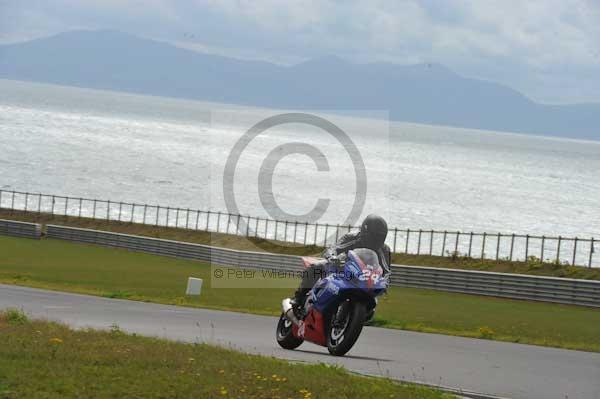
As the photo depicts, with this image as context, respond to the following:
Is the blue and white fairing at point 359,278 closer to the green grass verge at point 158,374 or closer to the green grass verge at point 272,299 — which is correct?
the green grass verge at point 158,374

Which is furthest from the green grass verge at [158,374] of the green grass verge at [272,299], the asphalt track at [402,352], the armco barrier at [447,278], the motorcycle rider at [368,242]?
the armco barrier at [447,278]

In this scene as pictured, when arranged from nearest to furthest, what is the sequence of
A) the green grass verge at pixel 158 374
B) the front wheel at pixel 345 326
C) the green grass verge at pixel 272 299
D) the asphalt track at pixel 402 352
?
the green grass verge at pixel 158 374 → the asphalt track at pixel 402 352 → the front wheel at pixel 345 326 → the green grass verge at pixel 272 299

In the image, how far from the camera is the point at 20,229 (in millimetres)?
61250

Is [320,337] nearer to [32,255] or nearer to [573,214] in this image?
[32,255]

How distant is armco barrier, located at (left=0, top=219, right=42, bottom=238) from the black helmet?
4818 cm

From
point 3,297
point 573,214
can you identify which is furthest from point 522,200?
point 3,297

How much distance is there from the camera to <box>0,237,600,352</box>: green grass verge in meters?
26.4

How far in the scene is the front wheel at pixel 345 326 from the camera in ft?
48.6

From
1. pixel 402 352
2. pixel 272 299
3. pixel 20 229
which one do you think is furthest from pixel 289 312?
pixel 20 229

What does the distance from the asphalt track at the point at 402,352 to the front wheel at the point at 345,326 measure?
0.59 feet

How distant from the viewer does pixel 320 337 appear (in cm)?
1574

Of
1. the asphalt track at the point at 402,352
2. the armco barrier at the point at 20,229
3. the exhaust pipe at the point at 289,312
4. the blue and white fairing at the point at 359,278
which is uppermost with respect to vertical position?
the blue and white fairing at the point at 359,278

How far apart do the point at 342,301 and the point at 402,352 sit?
2485 mm

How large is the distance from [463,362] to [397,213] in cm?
10814
